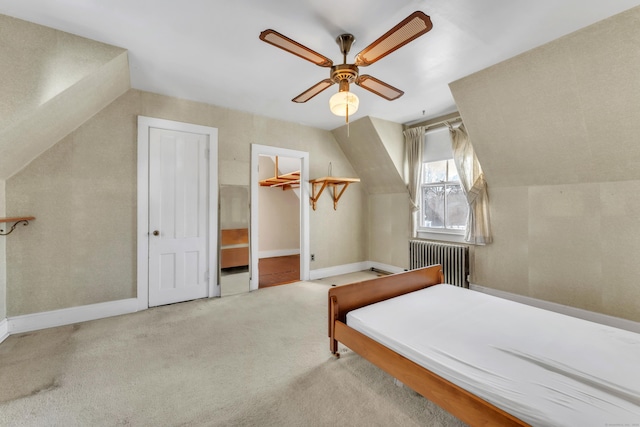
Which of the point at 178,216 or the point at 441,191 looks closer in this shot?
the point at 178,216

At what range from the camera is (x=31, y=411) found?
1.64 meters

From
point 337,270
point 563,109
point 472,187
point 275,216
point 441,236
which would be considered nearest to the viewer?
point 563,109

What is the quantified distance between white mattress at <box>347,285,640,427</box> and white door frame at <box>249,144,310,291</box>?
2.33 metres

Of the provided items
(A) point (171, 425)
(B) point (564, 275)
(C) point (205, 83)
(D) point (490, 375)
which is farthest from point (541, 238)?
(C) point (205, 83)

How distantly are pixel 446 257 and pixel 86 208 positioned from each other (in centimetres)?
468

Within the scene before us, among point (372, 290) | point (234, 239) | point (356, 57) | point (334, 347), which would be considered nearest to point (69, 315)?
point (234, 239)

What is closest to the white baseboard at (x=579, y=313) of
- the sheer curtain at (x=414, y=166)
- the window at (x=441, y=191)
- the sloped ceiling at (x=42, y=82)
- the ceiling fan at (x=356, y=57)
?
the window at (x=441, y=191)

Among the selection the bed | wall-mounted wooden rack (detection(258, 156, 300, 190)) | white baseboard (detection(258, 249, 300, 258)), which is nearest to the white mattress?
the bed

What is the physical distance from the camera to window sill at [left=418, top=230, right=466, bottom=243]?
4.04 m

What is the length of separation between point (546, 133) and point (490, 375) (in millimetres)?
2776

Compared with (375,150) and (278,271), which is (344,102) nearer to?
(375,150)

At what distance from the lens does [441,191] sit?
A: 4336 millimetres

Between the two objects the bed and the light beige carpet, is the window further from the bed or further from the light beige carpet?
the light beige carpet

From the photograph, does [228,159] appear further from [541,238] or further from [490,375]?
[541,238]
